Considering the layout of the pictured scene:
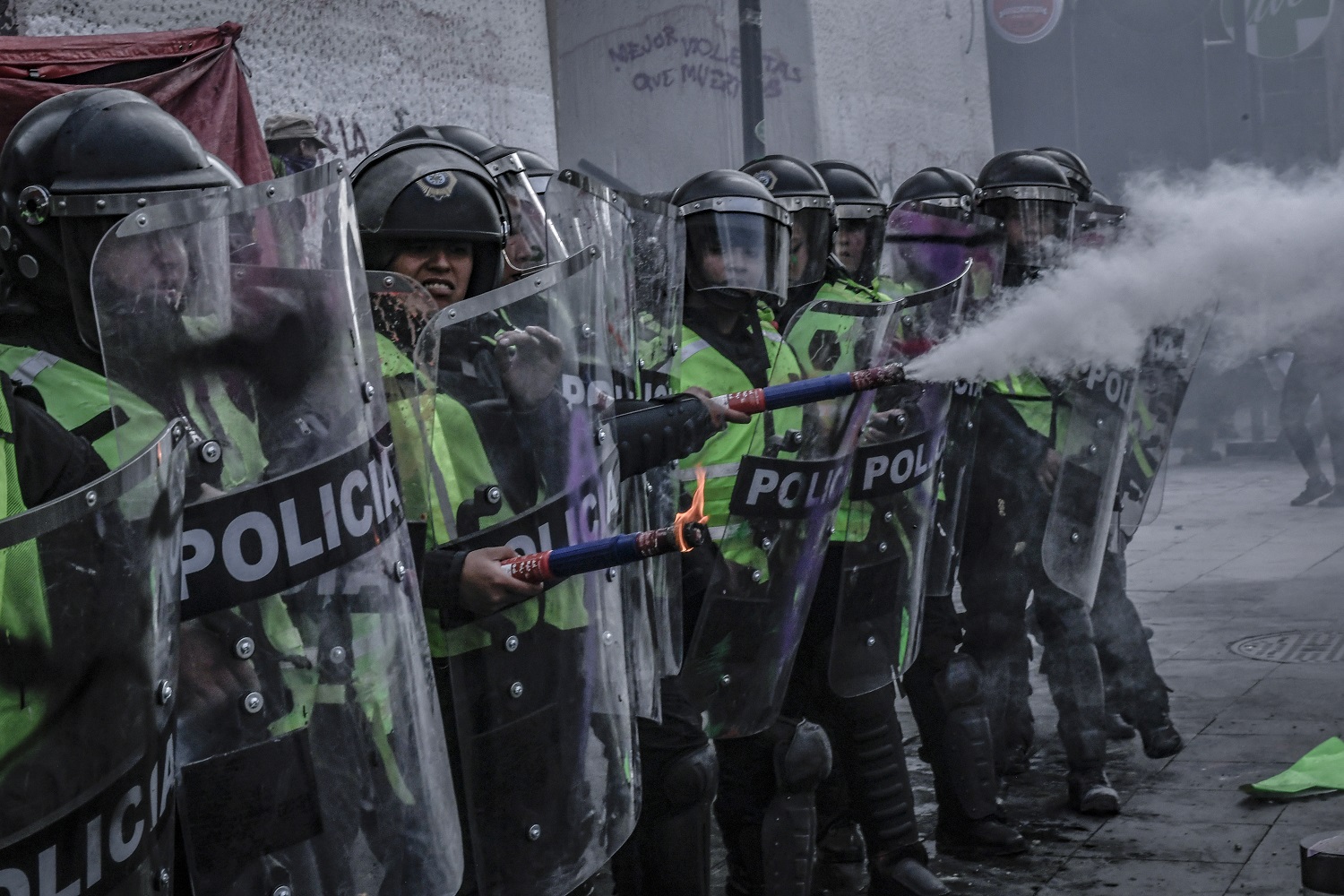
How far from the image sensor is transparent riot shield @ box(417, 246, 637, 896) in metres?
2.32

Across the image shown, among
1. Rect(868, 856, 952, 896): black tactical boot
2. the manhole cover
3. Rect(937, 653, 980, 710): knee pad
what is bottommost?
the manhole cover

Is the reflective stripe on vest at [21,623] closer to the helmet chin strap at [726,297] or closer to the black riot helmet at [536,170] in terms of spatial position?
the helmet chin strap at [726,297]

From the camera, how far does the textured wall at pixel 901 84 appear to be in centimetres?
1214

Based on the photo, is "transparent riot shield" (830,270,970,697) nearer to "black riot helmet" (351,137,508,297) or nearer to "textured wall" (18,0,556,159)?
"black riot helmet" (351,137,508,297)

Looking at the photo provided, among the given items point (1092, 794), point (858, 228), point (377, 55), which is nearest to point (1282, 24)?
point (377, 55)

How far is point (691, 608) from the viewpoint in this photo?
12.2 ft

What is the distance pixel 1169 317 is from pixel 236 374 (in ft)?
9.64

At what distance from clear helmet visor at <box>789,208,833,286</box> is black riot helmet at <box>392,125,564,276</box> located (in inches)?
39.7

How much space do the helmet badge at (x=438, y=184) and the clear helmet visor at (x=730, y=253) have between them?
1.07 metres

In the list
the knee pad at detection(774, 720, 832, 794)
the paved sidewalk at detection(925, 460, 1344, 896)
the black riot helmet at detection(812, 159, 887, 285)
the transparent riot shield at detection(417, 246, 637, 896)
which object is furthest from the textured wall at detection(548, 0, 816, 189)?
the transparent riot shield at detection(417, 246, 637, 896)

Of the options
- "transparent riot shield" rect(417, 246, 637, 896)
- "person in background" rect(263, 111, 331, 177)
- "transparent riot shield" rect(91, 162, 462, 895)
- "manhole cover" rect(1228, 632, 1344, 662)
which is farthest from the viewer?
"manhole cover" rect(1228, 632, 1344, 662)

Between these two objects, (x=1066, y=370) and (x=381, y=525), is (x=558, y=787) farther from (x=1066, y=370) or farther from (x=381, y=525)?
(x=1066, y=370)

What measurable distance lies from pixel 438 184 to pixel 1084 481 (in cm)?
240

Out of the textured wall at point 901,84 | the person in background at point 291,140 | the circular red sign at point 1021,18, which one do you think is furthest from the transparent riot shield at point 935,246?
the circular red sign at point 1021,18
